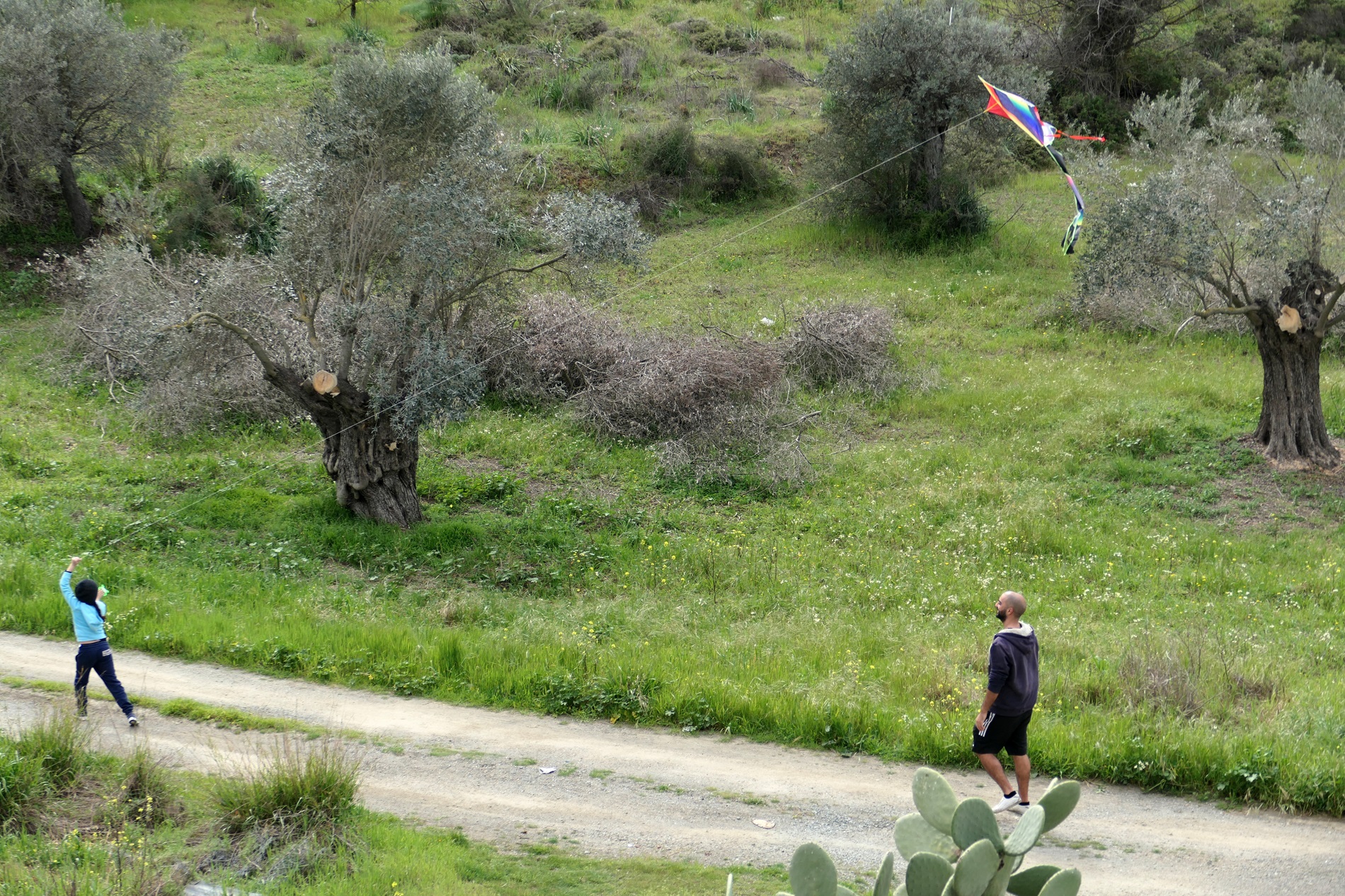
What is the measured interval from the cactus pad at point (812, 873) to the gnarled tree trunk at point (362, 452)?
12.1 metres

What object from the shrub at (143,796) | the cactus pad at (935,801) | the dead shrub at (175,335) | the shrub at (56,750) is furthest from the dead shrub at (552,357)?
the cactus pad at (935,801)

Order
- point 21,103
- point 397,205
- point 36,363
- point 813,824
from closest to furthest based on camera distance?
1. point 813,824
2. point 397,205
3. point 36,363
4. point 21,103

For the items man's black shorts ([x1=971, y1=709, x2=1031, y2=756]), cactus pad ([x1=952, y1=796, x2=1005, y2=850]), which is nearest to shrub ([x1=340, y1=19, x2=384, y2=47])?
man's black shorts ([x1=971, y1=709, x2=1031, y2=756])

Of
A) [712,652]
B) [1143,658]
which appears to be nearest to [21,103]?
[712,652]

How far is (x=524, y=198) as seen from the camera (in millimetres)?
29391

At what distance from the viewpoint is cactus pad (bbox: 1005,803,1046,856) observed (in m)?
3.32

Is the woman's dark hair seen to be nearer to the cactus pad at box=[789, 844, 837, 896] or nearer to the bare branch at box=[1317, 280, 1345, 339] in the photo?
the cactus pad at box=[789, 844, 837, 896]

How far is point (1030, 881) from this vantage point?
12.0 ft

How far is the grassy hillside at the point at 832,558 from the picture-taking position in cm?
977

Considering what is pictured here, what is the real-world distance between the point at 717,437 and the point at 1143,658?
8.93 meters

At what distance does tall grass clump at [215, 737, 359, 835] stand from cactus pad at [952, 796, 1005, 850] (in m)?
5.43

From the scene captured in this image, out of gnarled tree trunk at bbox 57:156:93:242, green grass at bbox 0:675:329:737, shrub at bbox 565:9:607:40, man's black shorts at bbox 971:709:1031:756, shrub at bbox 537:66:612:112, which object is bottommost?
green grass at bbox 0:675:329:737

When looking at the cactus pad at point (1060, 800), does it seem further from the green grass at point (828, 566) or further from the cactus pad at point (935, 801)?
the green grass at point (828, 566)

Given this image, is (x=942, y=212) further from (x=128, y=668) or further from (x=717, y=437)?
(x=128, y=668)
